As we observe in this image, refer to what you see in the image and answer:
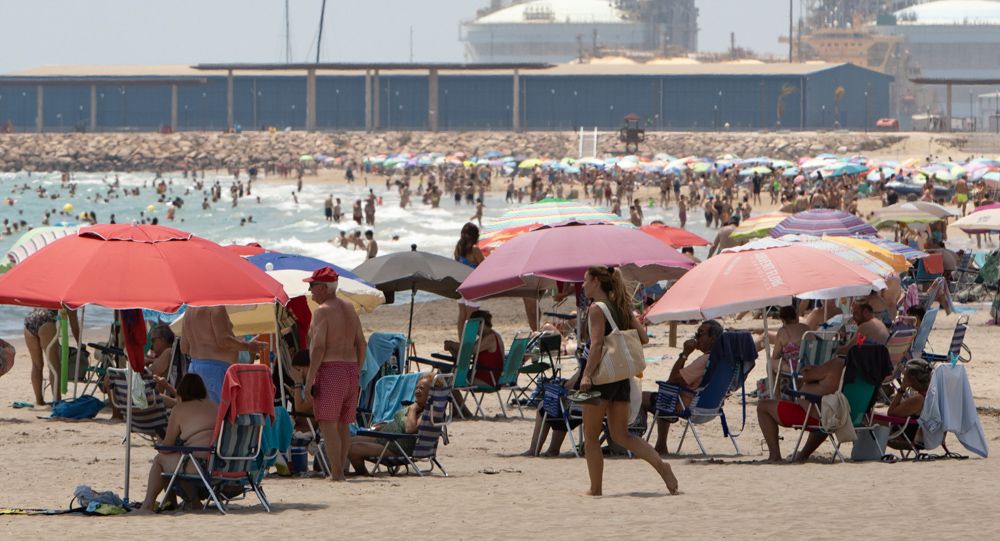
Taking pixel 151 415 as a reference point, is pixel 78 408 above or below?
below

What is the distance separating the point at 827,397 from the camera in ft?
27.9

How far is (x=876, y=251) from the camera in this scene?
1245cm

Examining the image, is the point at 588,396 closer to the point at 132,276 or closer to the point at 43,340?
the point at 132,276

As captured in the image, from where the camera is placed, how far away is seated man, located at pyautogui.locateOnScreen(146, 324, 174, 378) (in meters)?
10.0

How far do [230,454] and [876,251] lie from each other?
6756 millimetres

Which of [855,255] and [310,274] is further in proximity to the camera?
[855,255]

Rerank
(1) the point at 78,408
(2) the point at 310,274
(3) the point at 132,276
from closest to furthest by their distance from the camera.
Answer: (3) the point at 132,276 < (2) the point at 310,274 < (1) the point at 78,408

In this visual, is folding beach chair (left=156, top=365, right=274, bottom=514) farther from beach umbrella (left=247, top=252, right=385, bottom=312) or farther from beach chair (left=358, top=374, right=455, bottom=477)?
beach umbrella (left=247, top=252, right=385, bottom=312)

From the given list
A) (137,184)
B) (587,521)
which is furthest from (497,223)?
(137,184)

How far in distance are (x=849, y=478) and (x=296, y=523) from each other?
9.23ft

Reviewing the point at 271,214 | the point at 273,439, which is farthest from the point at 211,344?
the point at 271,214

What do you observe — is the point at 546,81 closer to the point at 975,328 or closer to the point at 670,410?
the point at 975,328

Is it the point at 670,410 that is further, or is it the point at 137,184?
the point at 137,184

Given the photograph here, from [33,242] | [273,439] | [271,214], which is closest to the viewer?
[273,439]
